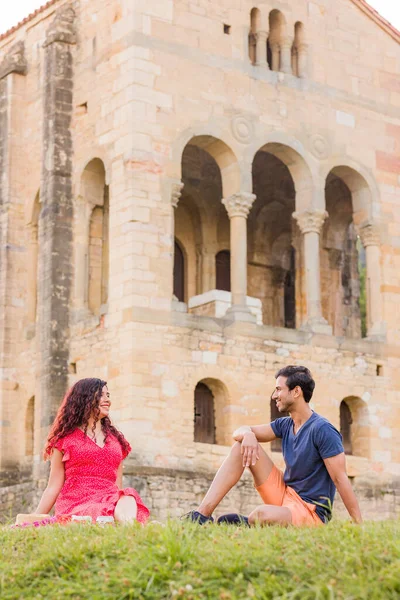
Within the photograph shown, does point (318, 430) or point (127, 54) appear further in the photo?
point (127, 54)

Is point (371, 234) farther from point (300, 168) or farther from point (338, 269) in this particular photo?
point (338, 269)

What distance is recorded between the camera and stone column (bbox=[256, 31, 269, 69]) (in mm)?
24703

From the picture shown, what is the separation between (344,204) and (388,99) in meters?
2.80

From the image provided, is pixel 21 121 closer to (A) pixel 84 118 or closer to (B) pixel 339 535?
(A) pixel 84 118

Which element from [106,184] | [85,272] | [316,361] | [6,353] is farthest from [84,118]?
[316,361]

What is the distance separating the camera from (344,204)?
92.9 feet

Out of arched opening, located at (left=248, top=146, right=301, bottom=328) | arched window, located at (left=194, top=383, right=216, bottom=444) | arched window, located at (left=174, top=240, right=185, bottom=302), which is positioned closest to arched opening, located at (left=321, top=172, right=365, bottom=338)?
arched opening, located at (left=248, top=146, right=301, bottom=328)

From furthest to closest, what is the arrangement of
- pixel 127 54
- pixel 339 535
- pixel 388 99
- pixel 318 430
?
pixel 388 99 → pixel 127 54 → pixel 318 430 → pixel 339 535

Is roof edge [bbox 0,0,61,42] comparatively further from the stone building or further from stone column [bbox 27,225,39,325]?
stone column [bbox 27,225,39,325]

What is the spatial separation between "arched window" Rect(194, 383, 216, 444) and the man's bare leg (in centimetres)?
1315

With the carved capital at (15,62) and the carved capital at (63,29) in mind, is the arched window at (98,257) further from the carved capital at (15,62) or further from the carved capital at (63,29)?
the carved capital at (15,62)

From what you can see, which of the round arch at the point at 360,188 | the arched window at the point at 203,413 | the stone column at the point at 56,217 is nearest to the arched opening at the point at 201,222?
the round arch at the point at 360,188

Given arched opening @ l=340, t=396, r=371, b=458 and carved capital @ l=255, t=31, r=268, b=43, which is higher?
carved capital @ l=255, t=31, r=268, b=43

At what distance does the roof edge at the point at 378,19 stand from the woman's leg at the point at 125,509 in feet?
61.7
